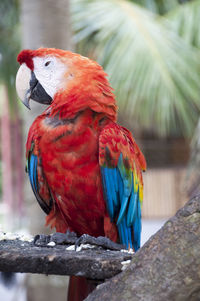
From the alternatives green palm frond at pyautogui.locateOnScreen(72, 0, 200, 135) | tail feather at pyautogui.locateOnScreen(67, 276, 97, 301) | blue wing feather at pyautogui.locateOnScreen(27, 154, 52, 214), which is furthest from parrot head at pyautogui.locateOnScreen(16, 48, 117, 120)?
green palm frond at pyautogui.locateOnScreen(72, 0, 200, 135)

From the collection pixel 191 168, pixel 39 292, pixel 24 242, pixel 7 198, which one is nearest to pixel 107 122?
pixel 24 242

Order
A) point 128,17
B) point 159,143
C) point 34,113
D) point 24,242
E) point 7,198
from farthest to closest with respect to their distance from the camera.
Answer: point 7,198 < point 159,143 < point 128,17 < point 34,113 < point 24,242

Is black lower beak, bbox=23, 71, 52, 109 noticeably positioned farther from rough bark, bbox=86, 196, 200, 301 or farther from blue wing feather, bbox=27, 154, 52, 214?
rough bark, bbox=86, 196, 200, 301

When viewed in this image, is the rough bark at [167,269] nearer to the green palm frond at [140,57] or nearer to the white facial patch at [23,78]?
the white facial patch at [23,78]

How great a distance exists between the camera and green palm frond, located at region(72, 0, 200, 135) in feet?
10.1

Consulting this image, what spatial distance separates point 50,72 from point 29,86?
0.32 feet

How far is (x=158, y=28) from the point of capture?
3.27m

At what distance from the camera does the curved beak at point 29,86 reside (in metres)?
1.38

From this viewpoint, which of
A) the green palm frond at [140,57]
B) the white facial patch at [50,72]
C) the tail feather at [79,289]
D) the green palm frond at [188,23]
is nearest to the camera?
the tail feather at [79,289]

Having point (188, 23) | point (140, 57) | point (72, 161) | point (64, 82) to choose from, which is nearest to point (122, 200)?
point (72, 161)

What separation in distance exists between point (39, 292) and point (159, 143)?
4155 mm

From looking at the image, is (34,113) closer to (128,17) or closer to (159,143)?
(128,17)

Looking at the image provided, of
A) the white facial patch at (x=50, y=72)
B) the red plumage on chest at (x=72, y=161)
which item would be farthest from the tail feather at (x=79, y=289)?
the white facial patch at (x=50, y=72)

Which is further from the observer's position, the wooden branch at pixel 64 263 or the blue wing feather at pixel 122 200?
the blue wing feather at pixel 122 200
